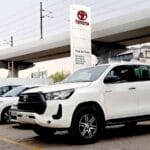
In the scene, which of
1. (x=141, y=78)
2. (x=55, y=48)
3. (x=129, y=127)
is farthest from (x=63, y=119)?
(x=55, y=48)

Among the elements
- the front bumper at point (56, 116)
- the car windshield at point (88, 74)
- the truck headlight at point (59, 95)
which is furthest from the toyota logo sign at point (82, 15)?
the front bumper at point (56, 116)

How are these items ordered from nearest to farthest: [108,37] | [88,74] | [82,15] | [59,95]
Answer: [59,95] → [88,74] → [82,15] → [108,37]

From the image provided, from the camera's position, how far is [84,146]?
884 centimetres

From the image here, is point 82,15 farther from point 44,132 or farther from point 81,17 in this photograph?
point 44,132

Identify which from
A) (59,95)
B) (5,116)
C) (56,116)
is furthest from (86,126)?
(5,116)

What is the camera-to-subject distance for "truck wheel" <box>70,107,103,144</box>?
8906mm

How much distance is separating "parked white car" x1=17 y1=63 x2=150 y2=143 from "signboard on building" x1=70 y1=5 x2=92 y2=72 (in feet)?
44.9

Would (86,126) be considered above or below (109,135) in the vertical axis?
above

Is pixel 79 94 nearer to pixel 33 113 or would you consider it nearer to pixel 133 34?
pixel 33 113

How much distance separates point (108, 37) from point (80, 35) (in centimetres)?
1529

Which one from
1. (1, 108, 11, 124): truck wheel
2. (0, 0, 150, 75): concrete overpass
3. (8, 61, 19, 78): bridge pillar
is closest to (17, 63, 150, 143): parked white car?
(1, 108, 11, 124): truck wheel

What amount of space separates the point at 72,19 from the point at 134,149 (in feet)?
55.1

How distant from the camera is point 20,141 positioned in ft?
32.7

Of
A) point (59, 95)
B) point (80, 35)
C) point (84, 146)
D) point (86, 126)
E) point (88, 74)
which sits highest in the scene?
point (80, 35)
